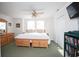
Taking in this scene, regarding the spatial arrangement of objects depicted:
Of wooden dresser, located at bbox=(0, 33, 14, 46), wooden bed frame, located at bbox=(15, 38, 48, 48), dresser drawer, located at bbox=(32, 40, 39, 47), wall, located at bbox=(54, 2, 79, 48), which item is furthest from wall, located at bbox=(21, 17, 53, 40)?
dresser drawer, located at bbox=(32, 40, 39, 47)

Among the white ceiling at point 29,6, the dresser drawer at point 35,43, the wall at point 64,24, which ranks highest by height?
the white ceiling at point 29,6

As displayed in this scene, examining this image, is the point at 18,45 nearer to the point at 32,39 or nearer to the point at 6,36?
the point at 32,39

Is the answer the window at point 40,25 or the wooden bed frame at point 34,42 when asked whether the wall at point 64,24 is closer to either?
the wooden bed frame at point 34,42

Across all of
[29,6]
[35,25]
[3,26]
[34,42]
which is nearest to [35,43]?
[34,42]

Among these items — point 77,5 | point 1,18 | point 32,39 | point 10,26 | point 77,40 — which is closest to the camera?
point 77,40

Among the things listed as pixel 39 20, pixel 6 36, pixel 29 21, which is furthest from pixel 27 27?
pixel 6 36

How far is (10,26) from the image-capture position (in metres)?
7.83

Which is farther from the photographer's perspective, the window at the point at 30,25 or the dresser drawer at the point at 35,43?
the window at the point at 30,25

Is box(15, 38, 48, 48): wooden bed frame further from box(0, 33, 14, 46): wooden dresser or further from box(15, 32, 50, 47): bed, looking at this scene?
box(0, 33, 14, 46): wooden dresser

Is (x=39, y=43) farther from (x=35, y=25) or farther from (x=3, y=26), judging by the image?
(x=3, y=26)

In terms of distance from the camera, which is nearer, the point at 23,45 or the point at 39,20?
the point at 23,45

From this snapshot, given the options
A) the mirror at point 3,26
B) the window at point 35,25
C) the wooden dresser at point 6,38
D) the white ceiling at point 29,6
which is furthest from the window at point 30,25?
the white ceiling at point 29,6

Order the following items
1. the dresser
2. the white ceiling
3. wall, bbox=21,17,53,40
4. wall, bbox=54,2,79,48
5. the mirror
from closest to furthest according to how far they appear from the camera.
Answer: wall, bbox=54,2,79,48 → the white ceiling → the dresser → the mirror → wall, bbox=21,17,53,40

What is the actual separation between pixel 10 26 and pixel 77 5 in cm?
617
